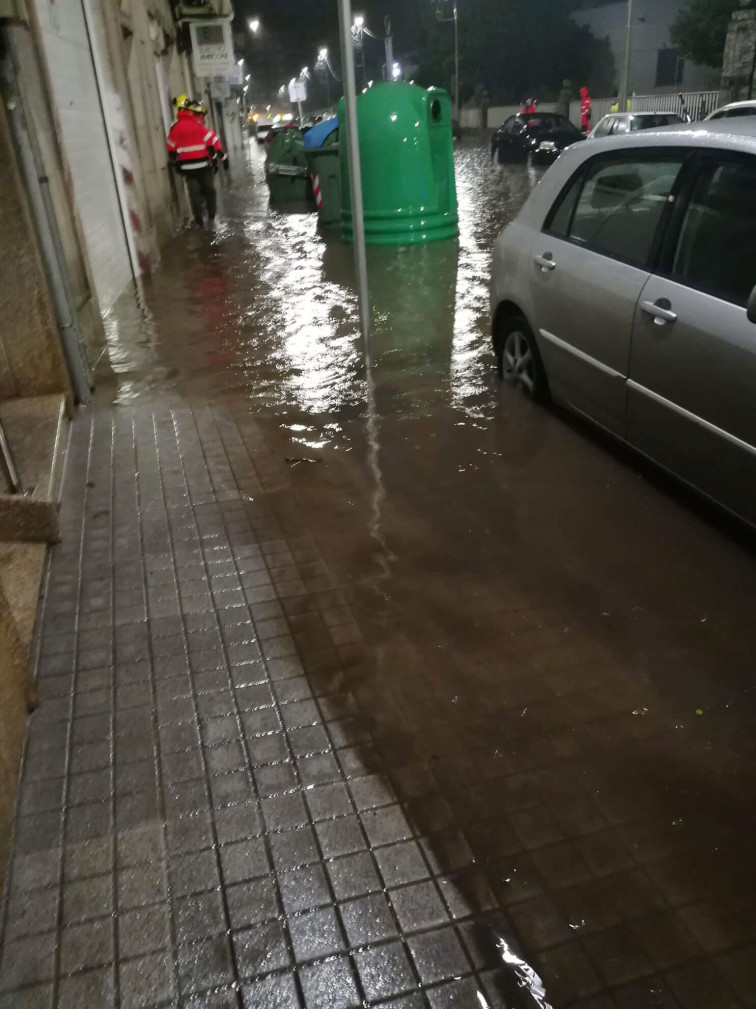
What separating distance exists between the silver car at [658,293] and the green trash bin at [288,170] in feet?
42.2

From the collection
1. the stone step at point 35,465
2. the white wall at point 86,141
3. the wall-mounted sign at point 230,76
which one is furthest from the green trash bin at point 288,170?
the stone step at point 35,465

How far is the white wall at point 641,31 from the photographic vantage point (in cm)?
→ 4806

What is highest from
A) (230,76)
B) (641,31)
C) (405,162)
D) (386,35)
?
(641,31)

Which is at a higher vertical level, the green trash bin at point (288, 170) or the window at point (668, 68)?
the window at point (668, 68)

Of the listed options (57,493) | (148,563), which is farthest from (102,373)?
(148,563)

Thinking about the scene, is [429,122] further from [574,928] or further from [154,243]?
[574,928]

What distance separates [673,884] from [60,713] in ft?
6.89

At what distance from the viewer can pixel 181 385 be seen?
6398 millimetres

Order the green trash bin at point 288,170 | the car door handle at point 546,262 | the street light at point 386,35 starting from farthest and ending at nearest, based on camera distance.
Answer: the street light at point 386,35, the green trash bin at point 288,170, the car door handle at point 546,262

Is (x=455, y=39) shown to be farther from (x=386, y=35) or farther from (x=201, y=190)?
(x=201, y=190)

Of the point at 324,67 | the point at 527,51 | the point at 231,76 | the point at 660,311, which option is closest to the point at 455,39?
the point at 527,51

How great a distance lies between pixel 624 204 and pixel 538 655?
2671 millimetres

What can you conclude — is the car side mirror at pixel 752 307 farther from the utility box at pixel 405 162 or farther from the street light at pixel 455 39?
the street light at pixel 455 39

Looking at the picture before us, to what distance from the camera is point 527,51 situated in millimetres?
51438
